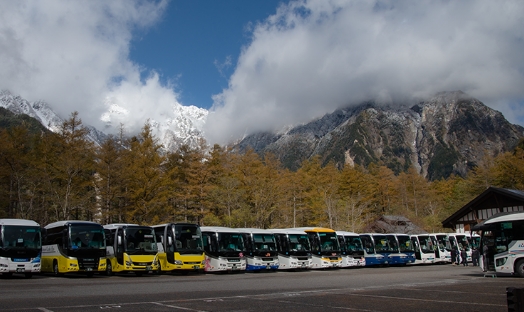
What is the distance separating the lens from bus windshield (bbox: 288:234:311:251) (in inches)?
1160

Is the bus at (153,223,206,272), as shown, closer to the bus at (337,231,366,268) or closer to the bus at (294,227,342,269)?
the bus at (294,227,342,269)

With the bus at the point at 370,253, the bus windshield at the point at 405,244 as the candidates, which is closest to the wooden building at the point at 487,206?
the bus windshield at the point at 405,244

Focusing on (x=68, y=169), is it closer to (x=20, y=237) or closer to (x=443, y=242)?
(x=20, y=237)

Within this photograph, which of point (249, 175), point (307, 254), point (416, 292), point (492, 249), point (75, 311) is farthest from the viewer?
point (249, 175)

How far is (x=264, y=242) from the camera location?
93.0 feet

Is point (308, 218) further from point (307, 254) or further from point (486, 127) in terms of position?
point (486, 127)

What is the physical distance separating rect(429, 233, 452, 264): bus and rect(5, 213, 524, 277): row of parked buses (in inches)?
132

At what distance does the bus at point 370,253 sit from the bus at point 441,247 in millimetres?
6167

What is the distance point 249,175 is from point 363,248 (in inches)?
706

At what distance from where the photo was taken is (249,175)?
158 feet

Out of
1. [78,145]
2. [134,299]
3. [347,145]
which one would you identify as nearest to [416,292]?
[134,299]

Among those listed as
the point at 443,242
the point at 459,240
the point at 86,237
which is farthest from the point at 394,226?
the point at 86,237

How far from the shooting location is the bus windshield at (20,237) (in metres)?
19.3

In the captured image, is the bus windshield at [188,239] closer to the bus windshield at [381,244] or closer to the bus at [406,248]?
the bus windshield at [381,244]
